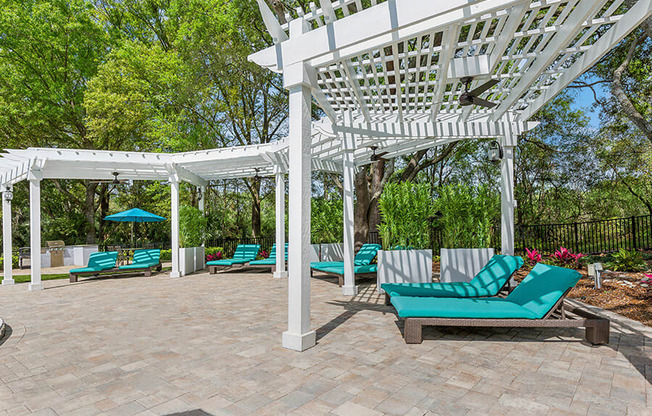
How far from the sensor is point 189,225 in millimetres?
11109

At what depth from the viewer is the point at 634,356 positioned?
3381mm

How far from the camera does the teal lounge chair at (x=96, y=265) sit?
9.69m

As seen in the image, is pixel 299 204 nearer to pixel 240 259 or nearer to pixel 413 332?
pixel 413 332

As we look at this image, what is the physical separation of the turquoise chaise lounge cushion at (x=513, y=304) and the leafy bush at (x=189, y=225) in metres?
8.40

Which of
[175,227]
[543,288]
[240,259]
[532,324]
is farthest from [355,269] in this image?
[175,227]

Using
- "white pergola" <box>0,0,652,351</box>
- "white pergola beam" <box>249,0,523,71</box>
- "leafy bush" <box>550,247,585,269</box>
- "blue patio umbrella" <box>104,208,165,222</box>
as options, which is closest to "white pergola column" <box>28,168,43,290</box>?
"white pergola" <box>0,0,652,351</box>

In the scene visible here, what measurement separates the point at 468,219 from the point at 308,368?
4591 millimetres

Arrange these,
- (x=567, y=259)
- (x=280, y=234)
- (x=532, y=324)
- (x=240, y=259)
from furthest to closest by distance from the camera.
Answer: (x=240, y=259) < (x=280, y=234) < (x=567, y=259) < (x=532, y=324)

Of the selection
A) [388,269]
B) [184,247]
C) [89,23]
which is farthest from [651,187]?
[89,23]

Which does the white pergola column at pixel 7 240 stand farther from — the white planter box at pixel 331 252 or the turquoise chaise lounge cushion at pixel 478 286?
the turquoise chaise lounge cushion at pixel 478 286

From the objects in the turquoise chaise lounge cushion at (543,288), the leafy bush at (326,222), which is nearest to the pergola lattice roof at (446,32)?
the turquoise chaise lounge cushion at (543,288)

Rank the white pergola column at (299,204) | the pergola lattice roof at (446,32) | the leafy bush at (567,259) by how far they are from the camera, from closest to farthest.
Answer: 1. the pergola lattice roof at (446,32)
2. the white pergola column at (299,204)
3. the leafy bush at (567,259)

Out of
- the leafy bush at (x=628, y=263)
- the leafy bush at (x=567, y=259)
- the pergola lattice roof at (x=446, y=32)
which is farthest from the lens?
the leafy bush at (x=567, y=259)

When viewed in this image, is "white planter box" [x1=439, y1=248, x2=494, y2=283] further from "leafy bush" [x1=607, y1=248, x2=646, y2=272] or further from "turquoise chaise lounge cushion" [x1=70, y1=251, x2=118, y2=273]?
"turquoise chaise lounge cushion" [x1=70, y1=251, x2=118, y2=273]
